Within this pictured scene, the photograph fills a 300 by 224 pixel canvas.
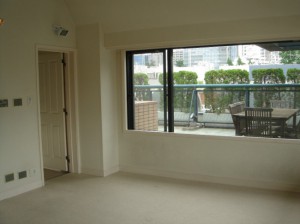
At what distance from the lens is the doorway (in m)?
5.50

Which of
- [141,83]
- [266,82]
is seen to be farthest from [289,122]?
[141,83]

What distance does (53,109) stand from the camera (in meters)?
5.70

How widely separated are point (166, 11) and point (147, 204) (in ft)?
8.17

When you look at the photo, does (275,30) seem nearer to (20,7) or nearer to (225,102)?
(225,102)

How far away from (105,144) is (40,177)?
1.08m

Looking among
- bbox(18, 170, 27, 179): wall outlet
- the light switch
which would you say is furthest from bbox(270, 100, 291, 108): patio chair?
bbox(18, 170, 27, 179): wall outlet

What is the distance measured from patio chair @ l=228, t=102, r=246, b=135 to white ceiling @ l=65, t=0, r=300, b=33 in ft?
4.10

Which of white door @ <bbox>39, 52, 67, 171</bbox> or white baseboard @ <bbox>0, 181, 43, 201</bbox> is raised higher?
white door @ <bbox>39, 52, 67, 171</bbox>

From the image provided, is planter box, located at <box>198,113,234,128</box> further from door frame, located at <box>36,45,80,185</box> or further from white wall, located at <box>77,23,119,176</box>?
door frame, located at <box>36,45,80,185</box>

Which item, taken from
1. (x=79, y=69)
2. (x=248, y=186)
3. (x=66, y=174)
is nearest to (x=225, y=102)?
(x=248, y=186)

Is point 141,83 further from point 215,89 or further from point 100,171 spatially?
point 100,171

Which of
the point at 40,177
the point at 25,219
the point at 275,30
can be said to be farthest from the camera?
the point at 40,177

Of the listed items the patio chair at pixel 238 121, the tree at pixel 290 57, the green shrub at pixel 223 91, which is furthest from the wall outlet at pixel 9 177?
the tree at pixel 290 57

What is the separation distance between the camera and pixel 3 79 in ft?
14.3
